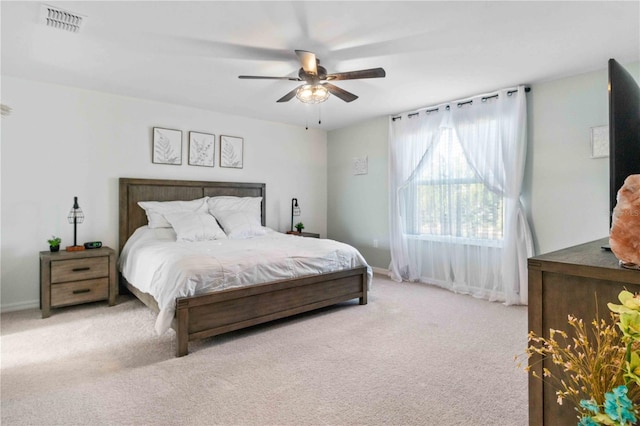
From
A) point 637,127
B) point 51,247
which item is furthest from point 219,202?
point 637,127

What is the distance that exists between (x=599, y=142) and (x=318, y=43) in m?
2.78

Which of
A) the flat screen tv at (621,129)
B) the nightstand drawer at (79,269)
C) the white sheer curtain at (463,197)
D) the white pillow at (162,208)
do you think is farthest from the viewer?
the white pillow at (162,208)

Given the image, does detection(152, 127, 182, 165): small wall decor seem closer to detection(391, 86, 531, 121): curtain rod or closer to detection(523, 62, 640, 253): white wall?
detection(391, 86, 531, 121): curtain rod

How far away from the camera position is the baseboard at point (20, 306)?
134 inches

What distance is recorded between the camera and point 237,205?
4.58 m

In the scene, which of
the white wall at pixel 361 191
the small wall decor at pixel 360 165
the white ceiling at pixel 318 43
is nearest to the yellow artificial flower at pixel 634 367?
the white ceiling at pixel 318 43

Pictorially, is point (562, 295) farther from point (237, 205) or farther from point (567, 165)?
point (237, 205)

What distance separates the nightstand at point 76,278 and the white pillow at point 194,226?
2.26 ft

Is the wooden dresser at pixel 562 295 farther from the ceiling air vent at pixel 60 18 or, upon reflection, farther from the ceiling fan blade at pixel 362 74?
the ceiling air vent at pixel 60 18

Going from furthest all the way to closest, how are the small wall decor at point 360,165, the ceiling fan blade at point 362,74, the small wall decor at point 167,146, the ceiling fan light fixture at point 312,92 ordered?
the small wall decor at point 360,165, the small wall decor at point 167,146, the ceiling fan light fixture at point 312,92, the ceiling fan blade at point 362,74

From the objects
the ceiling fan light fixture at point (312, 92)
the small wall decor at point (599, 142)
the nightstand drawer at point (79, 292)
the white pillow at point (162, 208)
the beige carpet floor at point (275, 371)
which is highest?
the ceiling fan light fixture at point (312, 92)

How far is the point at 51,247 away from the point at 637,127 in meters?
4.58

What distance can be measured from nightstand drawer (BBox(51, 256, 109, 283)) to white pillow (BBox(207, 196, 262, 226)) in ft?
4.34

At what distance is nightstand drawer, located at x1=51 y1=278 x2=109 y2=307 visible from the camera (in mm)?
3242
